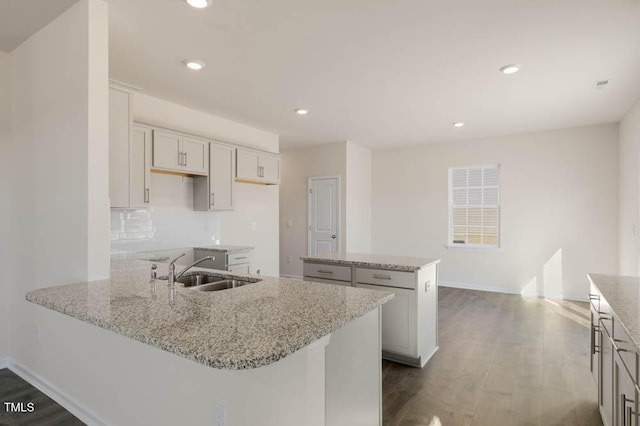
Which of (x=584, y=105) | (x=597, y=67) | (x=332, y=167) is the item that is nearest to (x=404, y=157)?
(x=332, y=167)

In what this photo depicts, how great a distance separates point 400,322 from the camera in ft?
9.89

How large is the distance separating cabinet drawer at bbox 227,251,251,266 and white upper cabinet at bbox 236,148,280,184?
1105 mm

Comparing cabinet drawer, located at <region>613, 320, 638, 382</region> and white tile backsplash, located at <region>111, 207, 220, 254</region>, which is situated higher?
white tile backsplash, located at <region>111, 207, 220, 254</region>

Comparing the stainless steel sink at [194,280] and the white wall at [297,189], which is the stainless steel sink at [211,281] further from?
the white wall at [297,189]

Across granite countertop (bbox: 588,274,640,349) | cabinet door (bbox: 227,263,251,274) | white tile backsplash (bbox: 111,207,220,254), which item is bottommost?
cabinet door (bbox: 227,263,251,274)

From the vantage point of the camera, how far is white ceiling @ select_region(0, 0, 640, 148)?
229cm

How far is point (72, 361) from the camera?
7.41 ft

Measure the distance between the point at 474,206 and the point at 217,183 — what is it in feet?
14.7

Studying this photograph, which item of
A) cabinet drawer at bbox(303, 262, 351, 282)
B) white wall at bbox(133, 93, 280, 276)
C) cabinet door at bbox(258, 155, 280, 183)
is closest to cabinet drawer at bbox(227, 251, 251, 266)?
white wall at bbox(133, 93, 280, 276)

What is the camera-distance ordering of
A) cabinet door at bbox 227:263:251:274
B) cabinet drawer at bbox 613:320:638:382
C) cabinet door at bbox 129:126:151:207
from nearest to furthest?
1. cabinet drawer at bbox 613:320:638:382
2. cabinet door at bbox 129:126:151:207
3. cabinet door at bbox 227:263:251:274

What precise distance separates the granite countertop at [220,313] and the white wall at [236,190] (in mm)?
2388

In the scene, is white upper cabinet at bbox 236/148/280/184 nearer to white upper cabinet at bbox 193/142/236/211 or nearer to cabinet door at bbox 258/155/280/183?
cabinet door at bbox 258/155/280/183

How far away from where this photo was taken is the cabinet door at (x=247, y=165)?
4.69 metres

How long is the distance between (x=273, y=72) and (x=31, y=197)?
224 centimetres
